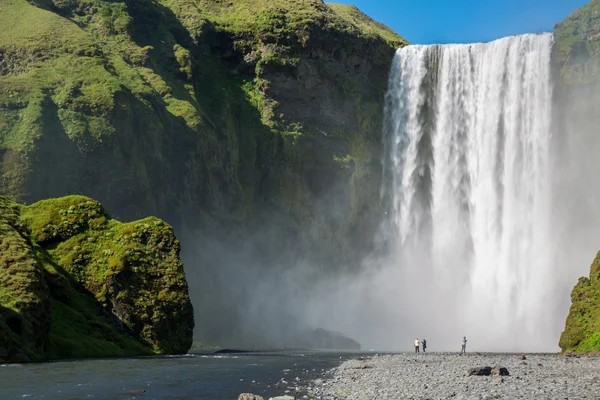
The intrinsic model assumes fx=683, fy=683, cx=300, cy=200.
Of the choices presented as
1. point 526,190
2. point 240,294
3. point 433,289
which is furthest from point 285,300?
point 526,190

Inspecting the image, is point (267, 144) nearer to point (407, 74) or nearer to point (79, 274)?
point (407, 74)

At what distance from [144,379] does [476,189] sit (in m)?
63.3

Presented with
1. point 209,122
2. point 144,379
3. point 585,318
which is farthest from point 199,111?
point 144,379

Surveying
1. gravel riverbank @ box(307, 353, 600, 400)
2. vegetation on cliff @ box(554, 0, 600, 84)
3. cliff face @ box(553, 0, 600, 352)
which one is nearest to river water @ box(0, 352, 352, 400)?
gravel riverbank @ box(307, 353, 600, 400)

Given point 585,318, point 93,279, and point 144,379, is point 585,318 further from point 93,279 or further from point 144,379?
point 144,379

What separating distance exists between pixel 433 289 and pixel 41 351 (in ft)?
184

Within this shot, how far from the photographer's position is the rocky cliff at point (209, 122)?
6725 cm

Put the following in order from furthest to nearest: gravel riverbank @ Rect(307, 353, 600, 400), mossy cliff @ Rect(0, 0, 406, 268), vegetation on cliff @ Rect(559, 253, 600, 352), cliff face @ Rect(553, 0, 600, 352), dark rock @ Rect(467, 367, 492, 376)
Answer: cliff face @ Rect(553, 0, 600, 352) < mossy cliff @ Rect(0, 0, 406, 268) < vegetation on cliff @ Rect(559, 253, 600, 352) < dark rock @ Rect(467, 367, 492, 376) < gravel riverbank @ Rect(307, 353, 600, 400)

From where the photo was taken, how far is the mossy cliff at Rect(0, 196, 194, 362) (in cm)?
3797

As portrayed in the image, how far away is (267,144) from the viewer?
87312 mm

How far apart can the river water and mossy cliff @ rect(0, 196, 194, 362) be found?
Answer: 575 centimetres

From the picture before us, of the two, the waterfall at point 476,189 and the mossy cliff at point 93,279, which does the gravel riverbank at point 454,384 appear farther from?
the waterfall at point 476,189

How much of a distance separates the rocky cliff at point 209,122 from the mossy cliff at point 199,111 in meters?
0.17

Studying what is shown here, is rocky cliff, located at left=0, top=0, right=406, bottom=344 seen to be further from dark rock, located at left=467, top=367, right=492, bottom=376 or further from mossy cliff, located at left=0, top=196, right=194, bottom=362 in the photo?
dark rock, located at left=467, top=367, right=492, bottom=376
